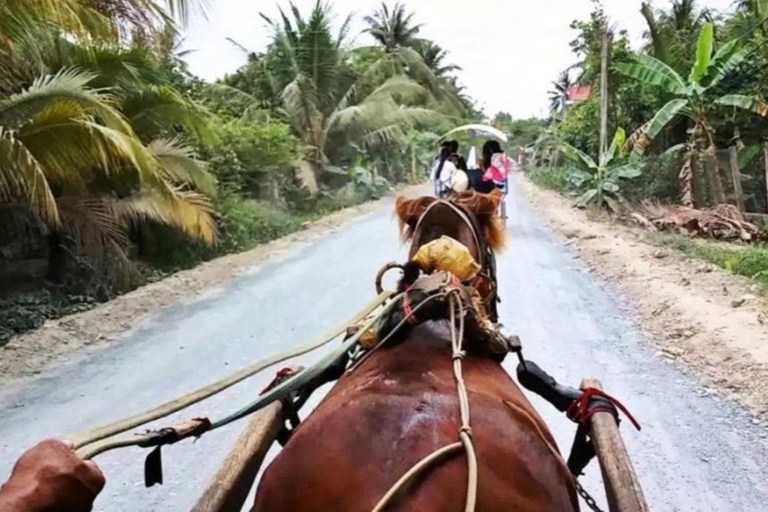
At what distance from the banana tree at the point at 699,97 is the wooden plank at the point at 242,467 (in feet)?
49.8

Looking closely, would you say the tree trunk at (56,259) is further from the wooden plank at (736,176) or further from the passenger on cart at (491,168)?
the wooden plank at (736,176)

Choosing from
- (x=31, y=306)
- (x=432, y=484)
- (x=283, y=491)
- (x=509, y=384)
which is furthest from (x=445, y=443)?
(x=31, y=306)

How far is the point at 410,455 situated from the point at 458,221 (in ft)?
6.49

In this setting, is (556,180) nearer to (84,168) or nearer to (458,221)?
(84,168)

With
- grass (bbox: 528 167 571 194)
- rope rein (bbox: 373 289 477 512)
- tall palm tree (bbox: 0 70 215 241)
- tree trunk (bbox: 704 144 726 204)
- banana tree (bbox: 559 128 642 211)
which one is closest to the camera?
rope rein (bbox: 373 289 477 512)

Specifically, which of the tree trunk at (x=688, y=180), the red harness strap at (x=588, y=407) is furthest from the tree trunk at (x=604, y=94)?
the red harness strap at (x=588, y=407)

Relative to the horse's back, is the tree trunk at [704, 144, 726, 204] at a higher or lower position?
lower

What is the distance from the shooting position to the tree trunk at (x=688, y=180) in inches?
711

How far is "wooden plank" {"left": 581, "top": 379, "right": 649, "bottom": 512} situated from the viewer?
223cm

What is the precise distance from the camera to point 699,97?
16.8 m

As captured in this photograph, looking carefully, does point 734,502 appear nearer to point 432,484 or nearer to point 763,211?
point 432,484

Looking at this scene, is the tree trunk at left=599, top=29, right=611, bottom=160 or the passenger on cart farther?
the tree trunk at left=599, top=29, right=611, bottom=160

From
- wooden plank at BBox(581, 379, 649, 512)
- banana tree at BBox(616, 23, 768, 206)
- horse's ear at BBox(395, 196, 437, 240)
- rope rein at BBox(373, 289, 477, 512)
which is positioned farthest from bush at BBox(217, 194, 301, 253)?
rope rein at BBox(373, 289, 477, 512)

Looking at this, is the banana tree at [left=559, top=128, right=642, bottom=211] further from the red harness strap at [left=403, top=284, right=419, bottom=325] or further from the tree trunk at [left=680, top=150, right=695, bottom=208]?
the red harness strap at [left=403, top=284, right=419, bottom=325]
